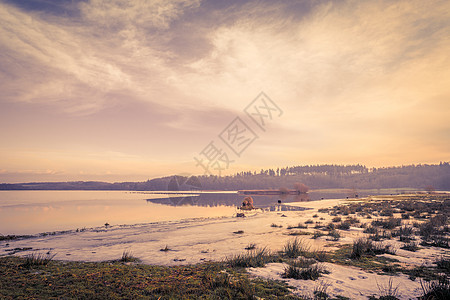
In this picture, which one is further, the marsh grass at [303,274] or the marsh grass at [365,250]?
the marsh grass at [365,250]

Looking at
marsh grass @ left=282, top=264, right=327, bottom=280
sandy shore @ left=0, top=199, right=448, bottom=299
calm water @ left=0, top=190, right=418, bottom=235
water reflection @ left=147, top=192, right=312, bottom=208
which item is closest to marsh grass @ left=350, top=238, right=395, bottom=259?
sandy shore @ left=0, top=199, right=448, bottom=299

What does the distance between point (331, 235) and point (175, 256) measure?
31.5 ft

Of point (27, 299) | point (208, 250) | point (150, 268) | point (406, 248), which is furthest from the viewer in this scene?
point (208, 250)

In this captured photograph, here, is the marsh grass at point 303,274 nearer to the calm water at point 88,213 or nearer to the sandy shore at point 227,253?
the sandy shore at point 227,253

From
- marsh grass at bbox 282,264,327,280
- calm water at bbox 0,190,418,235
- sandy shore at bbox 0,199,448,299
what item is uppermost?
marsh grass at bbox 282,264,327,280

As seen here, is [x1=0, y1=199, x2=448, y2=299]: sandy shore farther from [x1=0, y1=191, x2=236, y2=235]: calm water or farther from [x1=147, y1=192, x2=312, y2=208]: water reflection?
[x1=147, y1=192, x2=312, y2=208]: water reflection

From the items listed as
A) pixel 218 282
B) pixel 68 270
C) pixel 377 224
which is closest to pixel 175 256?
pixel 68 270

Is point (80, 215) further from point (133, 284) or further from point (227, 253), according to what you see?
point (133, 284)

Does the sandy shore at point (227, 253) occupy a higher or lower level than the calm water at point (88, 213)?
higher

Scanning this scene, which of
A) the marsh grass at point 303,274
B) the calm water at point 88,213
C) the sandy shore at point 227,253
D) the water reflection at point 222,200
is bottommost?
the water reflection at point 222,200

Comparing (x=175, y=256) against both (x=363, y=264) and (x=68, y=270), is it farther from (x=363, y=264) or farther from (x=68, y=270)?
(x=363, y=264)

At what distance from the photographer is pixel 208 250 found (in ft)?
38.0

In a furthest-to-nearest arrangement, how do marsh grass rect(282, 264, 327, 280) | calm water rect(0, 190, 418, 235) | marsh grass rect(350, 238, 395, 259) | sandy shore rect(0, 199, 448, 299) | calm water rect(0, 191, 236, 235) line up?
calm water rect(0, 190, 418, 235)
calm water rect(0, 191, 236, 235)
marsh grass rect(350, 238, 395, 259)
marsh grass rect(282, 264, 327, 280)
sandy shore rect(0, 199, 448, 299)

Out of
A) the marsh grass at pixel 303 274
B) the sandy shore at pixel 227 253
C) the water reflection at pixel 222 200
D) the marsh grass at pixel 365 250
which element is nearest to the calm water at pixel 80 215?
the sandy shore at pixel 227 253
